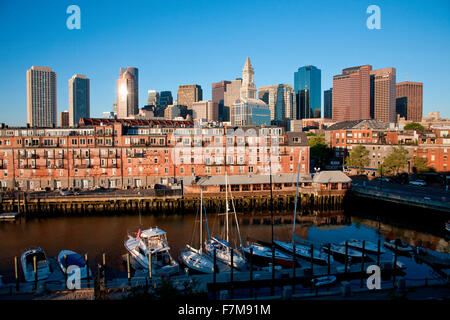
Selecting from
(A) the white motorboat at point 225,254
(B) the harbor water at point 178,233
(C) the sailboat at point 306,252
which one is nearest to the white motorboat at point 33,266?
(B) the harbor water at point 178,233

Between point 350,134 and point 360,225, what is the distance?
58349mm

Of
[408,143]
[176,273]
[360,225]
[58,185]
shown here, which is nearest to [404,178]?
[408,143]

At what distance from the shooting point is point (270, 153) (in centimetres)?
6619

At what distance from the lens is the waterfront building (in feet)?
212

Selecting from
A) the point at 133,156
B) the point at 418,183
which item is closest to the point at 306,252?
the point at 133,156

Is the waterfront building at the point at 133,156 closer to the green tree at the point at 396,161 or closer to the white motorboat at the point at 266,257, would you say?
the green tree at the point at 396,161

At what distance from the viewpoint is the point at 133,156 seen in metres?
64.8

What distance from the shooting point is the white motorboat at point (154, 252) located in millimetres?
29953

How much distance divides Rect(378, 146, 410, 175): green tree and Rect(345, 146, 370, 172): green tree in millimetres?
7347

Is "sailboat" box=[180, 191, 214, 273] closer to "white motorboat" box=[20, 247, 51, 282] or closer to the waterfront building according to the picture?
"white motorboat" box=[20, 247, 51, 282]

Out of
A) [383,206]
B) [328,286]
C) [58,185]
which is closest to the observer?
[328,286]

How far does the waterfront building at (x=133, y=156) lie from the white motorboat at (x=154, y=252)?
3110 centimetres

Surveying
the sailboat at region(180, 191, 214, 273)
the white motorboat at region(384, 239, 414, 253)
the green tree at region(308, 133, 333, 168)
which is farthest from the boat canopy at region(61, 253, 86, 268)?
the green tree at region(308, 133, 333, 168)
